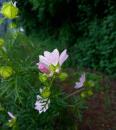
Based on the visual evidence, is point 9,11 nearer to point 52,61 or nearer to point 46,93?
point 52,61

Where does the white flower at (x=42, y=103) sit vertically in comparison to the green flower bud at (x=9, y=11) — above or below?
below

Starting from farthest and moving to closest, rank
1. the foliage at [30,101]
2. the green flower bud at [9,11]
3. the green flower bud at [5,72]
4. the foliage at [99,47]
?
the foliage at [99,47] < the foliage at [30,101] < the green flower bud at [5,72] < the green flower bud at [9,11]

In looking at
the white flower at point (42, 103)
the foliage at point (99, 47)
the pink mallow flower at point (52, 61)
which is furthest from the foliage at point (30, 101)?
the foliage at point (99, 47)

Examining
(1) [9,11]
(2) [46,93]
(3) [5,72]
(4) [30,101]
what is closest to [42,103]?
(2) [46,93]

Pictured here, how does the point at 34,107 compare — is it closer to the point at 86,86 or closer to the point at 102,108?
the point at 86,86

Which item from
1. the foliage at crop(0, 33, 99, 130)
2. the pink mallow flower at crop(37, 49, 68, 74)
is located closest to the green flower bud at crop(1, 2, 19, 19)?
the pink mallow flower at crop(37, 49, 68, 74)

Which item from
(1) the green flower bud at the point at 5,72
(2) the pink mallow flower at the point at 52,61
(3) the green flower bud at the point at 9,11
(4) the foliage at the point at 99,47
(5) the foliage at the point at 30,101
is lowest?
(4) the foliage at the point at 99,47

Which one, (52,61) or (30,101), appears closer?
(52,61)

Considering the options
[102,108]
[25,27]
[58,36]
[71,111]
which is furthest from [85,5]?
[71,111]

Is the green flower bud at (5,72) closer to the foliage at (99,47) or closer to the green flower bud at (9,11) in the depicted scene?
the green flower bud at (9,11)

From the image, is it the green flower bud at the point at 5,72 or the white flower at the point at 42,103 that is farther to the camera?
the white flower at the point at 42,103

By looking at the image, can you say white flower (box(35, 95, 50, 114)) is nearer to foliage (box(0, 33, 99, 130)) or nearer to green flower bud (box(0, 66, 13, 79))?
foliage (box(0, 33, 99, 130))
